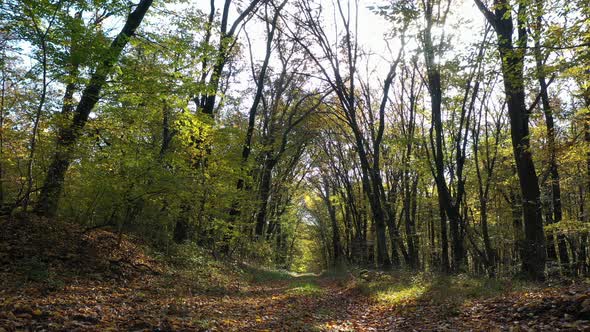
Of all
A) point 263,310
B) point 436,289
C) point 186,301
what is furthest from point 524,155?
point 186,301

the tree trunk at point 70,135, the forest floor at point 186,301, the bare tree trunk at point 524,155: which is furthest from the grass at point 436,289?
the tree trunk at point 70,135

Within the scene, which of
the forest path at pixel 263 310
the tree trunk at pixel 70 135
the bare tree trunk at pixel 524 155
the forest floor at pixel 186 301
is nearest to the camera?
the forest path at pixel 263 310

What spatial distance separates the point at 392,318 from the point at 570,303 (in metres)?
3.25

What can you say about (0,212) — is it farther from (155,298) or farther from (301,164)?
(301,164)

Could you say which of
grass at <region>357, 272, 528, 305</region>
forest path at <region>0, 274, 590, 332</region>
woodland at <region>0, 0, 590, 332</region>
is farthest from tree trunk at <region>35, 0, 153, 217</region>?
grass at <region>357, 272, 528, 305</region>

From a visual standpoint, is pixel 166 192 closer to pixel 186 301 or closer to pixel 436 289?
pixel 186 301

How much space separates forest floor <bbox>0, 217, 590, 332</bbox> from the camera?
5297 millimetres

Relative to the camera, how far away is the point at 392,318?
7859 mm

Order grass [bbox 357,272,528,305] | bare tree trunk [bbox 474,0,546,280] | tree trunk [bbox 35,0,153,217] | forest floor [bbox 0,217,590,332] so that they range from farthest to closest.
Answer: bare tree trunk [bbox 474,0,546,280] → grass [bbox 357,272,528,305] → tree trunk [bbox 35,0,153,217] → forest floor [bbox 0,217,590,332]

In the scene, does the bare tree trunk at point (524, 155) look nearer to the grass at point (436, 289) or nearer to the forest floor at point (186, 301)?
the grass at point (436, 289)

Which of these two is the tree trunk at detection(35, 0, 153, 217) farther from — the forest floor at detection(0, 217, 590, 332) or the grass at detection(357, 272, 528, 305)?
the grass at detection(357, 272, 528, 305)

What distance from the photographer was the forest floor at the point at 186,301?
5.30m

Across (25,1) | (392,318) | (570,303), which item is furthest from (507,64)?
(25,1)

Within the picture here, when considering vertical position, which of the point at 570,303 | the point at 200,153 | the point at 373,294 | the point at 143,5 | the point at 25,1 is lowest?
the point at 373,294
